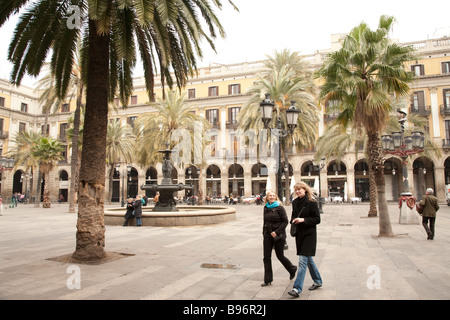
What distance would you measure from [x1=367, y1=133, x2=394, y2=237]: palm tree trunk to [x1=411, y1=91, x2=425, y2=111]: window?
30021mm

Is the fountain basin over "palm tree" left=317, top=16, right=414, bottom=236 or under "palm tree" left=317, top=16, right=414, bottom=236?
under

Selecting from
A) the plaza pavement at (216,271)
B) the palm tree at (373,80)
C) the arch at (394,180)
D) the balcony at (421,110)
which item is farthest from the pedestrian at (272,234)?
→ the arch at (394,180)

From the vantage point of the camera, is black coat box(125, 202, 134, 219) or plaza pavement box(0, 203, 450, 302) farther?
black coat box(125, 202, 134, 219)

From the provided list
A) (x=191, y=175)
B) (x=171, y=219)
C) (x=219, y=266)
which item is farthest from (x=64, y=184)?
(x=219, y=266)

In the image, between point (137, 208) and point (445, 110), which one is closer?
point (137, 208)

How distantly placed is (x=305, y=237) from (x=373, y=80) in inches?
324

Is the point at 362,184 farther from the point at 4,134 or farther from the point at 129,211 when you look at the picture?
the point at 4,134

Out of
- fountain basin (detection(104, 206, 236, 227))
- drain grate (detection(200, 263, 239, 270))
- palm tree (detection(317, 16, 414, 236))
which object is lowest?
drain grate (detection(200, 263, 239, 270))

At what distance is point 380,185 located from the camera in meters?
10.8

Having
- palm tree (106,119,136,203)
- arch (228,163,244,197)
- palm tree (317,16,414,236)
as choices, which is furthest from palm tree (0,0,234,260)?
arch (228,163,244,197)

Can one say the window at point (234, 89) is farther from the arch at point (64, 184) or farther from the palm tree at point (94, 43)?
the palm tree at point (94, 43)

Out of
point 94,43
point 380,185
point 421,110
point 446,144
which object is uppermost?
point 421,110

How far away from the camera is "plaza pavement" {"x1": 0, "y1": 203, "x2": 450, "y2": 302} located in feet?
15.6

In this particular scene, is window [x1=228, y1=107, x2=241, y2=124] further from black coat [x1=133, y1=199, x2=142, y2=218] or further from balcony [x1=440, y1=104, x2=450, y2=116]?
black coat [x1=133, y1=199, x2=142, y2=218]
